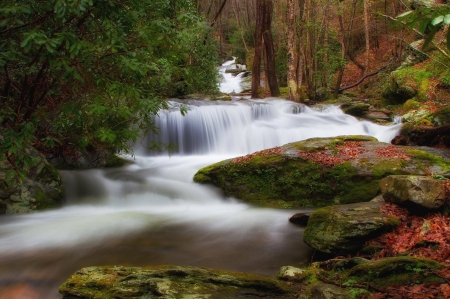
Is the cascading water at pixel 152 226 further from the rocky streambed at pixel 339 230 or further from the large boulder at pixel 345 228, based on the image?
the rocky streambed at pixel 339 230

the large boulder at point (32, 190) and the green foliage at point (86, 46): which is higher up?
the green foliage at point (86, 46)

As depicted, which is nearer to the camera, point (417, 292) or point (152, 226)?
point (417, 292)

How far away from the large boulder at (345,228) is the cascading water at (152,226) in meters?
0.50

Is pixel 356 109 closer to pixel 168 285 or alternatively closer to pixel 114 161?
pixel 114 161

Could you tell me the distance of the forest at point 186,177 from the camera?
3.25 m

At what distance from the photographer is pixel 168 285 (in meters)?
3.42

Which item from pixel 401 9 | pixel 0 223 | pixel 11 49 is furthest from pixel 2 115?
pixel 401 9

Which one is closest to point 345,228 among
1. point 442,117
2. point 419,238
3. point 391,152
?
point 419,238

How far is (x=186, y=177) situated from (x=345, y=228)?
18.7ft

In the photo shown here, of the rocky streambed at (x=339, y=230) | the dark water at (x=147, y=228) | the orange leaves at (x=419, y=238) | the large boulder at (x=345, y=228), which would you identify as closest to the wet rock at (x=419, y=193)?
the rocky streambed at (x=339, y=230)

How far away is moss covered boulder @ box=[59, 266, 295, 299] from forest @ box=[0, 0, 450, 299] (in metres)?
0.02

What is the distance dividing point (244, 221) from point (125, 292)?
161 inches

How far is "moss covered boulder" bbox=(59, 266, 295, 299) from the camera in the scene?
3.33m

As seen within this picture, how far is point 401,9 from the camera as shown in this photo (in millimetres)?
24203
